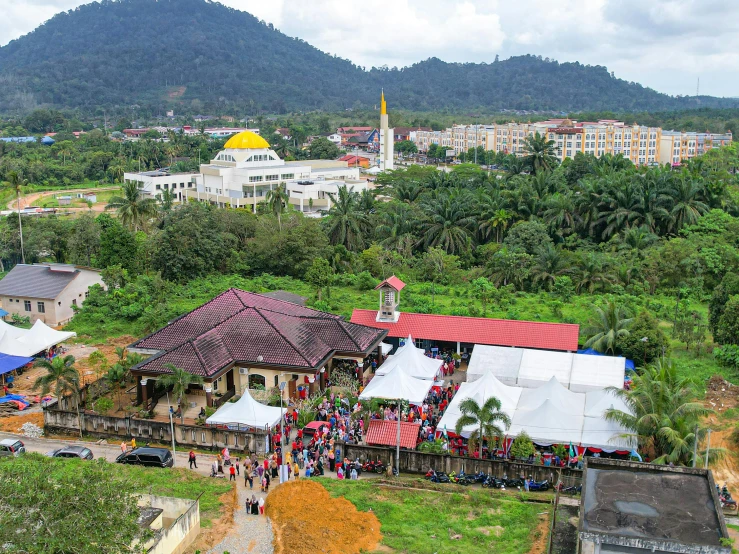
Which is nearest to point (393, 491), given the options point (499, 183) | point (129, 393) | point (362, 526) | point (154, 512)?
point (362, 526)

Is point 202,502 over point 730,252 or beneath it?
beneath

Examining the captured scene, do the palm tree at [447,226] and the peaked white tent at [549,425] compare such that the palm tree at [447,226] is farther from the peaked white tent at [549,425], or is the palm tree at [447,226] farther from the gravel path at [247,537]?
the gravel path at [247,537]

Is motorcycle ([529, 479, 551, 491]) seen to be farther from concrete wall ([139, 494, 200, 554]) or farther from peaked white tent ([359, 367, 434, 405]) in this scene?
concrete wall ([139, 494, 200, 554])

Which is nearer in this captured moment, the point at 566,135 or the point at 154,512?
the point at 154,512

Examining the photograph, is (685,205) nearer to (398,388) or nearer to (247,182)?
(398,388)

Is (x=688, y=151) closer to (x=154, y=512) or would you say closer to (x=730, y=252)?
(x=730, y=252)

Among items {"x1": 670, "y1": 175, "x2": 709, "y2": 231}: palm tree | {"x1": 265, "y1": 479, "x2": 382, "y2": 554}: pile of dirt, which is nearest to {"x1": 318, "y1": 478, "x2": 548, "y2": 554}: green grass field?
{"x1": 265, "y1": 479, "x2": 382, "y2": 554}: pile of dirt

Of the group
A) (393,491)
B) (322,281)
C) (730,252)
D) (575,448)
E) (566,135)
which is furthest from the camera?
(566,135)
